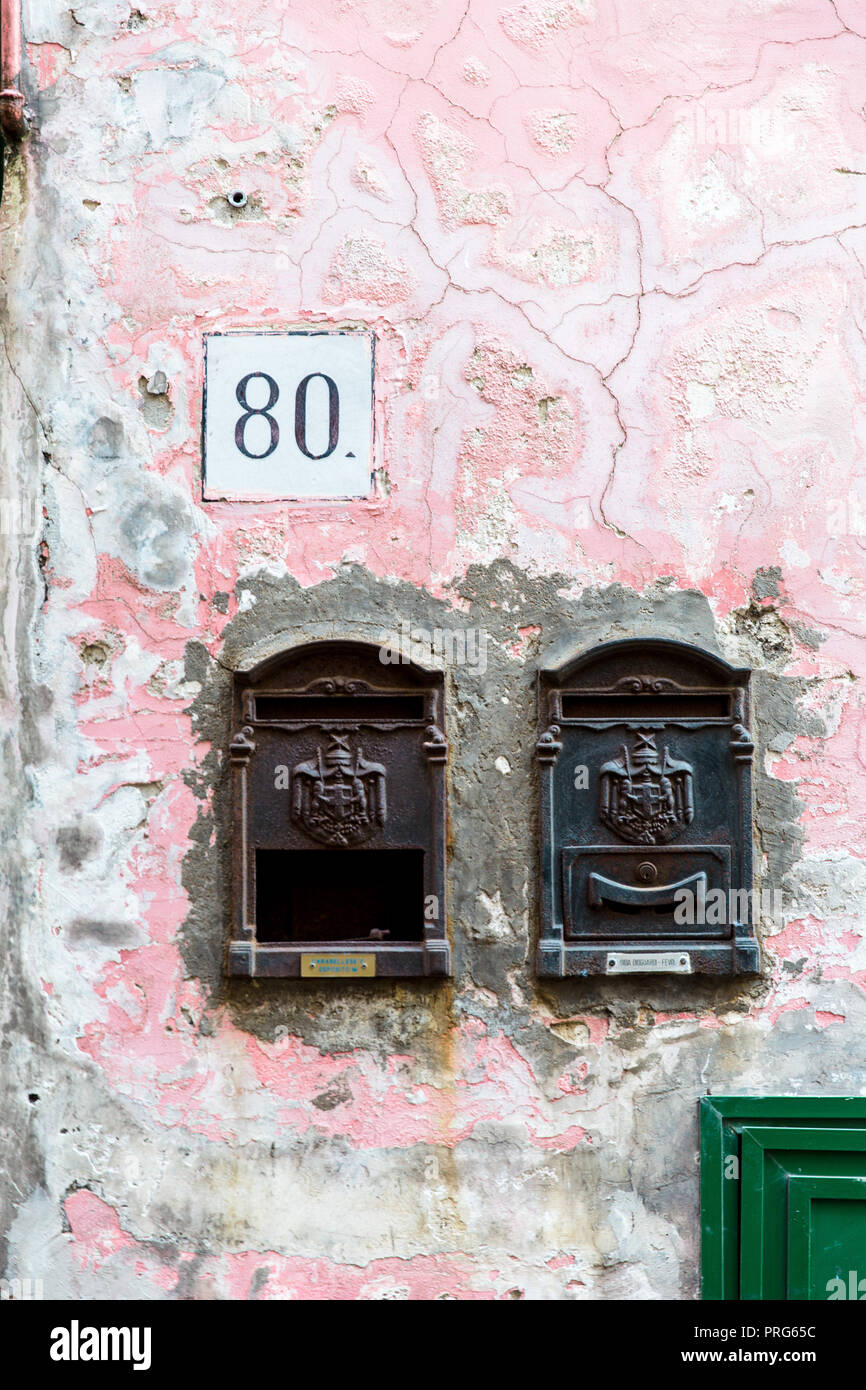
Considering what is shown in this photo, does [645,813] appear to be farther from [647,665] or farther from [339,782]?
[339,782]

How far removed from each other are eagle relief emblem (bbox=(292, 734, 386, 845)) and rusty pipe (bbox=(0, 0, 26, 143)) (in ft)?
5.37

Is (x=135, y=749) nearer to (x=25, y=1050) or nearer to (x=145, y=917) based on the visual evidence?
(x=145, y=917)

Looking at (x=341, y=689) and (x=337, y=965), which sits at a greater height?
(x=341, y=689)

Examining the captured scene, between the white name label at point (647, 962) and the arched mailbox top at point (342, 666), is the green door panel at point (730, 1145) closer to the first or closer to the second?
the white name label at point (647, 962)

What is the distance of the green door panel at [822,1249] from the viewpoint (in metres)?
2.73

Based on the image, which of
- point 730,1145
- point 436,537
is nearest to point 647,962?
point 730,1145

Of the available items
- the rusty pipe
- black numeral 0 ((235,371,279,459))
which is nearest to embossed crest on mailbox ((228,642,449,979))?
black numeral 0 ((235,371,279,459))

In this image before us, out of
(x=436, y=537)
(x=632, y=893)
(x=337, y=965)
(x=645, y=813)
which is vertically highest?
(x=436, y=537)

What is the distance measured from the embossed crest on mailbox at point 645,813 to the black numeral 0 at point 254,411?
832mm

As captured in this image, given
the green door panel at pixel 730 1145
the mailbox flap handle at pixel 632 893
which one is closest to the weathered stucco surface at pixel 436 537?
the green door panel at pixel 730 1145

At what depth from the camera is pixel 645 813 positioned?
2.77m

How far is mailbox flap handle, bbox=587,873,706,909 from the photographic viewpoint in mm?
2758

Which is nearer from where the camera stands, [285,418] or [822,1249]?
[822,1249]

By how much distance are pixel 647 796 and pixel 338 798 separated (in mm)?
695
